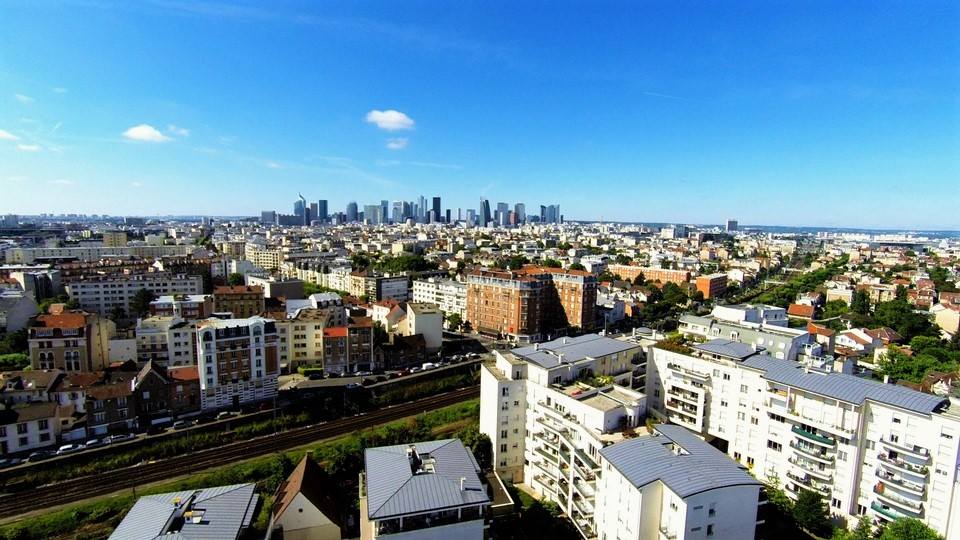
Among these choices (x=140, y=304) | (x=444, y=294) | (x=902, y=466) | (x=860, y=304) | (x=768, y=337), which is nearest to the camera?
(x=902, y=466)

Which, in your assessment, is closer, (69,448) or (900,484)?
(900,484)

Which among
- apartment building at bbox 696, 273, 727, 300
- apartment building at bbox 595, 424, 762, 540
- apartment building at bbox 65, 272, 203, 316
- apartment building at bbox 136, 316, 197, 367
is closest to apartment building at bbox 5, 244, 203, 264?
apartment building at bbox 65, 272, 203, 316

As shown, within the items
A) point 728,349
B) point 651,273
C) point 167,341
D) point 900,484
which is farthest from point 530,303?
point 651,273

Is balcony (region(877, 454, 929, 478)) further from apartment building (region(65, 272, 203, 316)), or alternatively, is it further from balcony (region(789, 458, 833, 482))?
apartment building (region(65, 272, 203, 316))

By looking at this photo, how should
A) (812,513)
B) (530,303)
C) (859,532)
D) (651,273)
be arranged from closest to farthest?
(859,532) → (812,513) → (530,303) → (651,273)

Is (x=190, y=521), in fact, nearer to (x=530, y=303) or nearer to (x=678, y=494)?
(x=678, y=494)

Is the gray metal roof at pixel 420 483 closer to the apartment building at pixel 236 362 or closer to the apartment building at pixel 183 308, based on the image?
the apartment building at pixel 236 362

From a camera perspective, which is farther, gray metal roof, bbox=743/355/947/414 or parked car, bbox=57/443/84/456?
parked car, bbox=57/443/84/456
